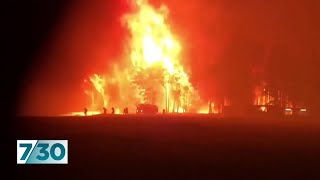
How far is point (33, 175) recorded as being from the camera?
1378 cm

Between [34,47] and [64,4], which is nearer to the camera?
[34,47]

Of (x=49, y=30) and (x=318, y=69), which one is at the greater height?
(x=49, y=30)

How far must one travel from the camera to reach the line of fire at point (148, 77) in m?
97.8

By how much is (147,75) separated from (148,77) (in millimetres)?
492

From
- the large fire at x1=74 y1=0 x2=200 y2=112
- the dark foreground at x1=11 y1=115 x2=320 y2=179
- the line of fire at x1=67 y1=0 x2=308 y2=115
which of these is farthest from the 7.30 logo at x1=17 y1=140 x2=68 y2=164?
the large fire at x1=74 y1=0 x2=200 y2=112

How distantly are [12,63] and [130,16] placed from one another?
25675 mm

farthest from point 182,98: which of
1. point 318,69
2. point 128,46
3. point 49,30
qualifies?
point 318,69

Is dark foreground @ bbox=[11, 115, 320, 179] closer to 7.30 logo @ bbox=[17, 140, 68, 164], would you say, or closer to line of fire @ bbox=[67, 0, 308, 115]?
7.30 logo @ bbox=[17, 140, 68, 164]

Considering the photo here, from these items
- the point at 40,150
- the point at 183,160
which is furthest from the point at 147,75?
the point at 40,150

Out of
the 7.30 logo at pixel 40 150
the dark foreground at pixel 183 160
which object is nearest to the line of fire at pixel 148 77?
the dark foreground at pixel 183 160

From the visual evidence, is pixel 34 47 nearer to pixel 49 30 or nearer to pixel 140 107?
pixel 49 30

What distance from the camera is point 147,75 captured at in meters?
98.6

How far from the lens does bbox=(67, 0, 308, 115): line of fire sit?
97.8 metres

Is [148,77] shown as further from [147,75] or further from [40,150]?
[40,150]
